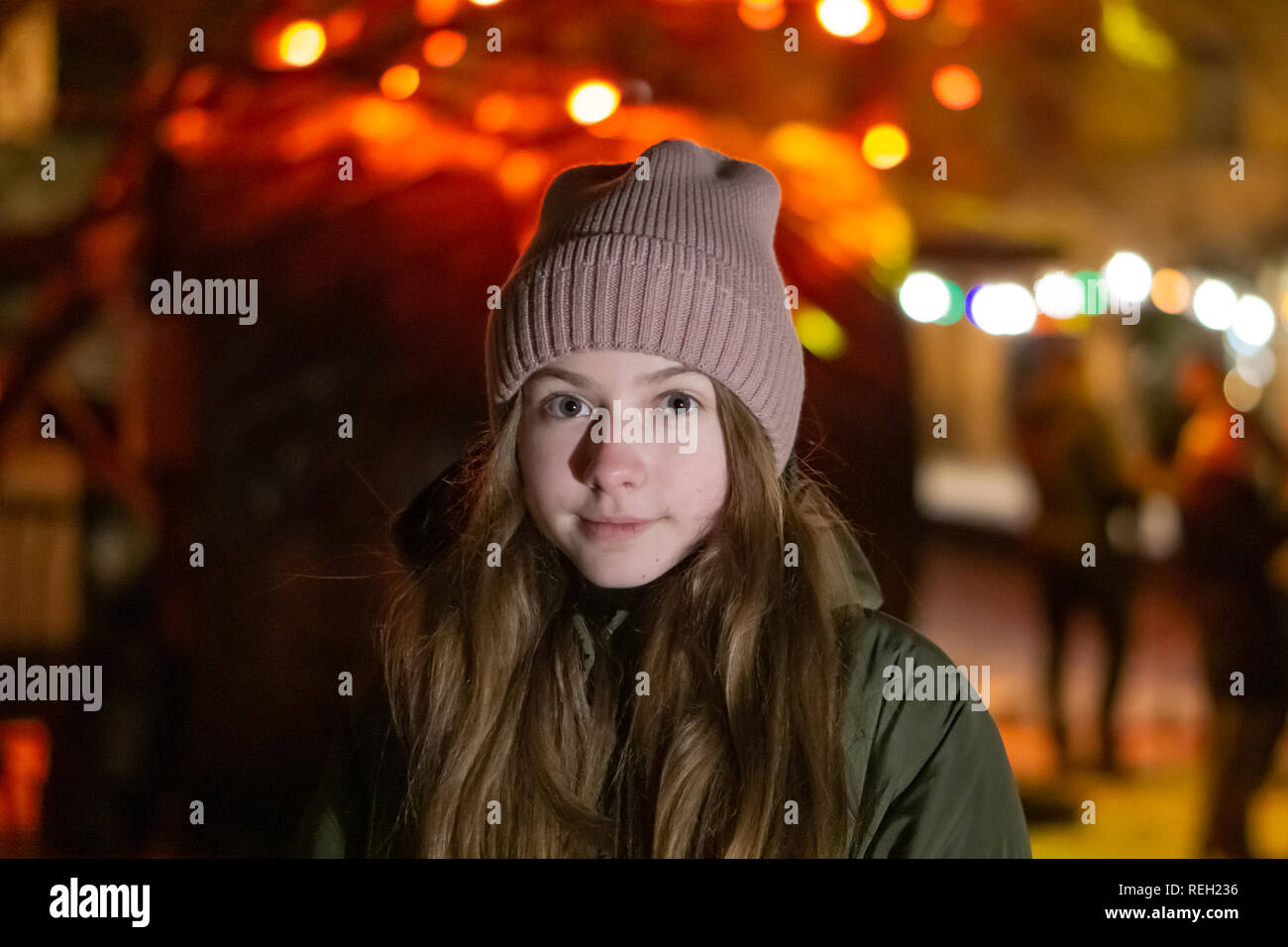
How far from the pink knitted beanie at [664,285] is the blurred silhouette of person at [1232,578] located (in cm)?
172

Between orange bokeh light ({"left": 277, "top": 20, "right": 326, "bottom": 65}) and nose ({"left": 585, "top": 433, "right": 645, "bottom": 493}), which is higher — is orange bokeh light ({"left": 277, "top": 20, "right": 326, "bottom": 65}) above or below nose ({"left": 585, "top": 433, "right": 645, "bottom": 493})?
above

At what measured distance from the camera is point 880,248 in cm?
225

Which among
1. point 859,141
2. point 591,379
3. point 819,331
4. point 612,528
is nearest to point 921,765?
point 612,528

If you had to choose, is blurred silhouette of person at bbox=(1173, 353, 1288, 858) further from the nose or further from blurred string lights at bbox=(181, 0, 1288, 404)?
the nose

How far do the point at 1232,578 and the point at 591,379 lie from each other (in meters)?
2.00

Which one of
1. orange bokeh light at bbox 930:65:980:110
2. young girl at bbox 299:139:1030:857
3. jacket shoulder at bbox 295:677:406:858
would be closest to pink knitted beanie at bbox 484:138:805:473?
young girl at bbox 299:139:1030:857

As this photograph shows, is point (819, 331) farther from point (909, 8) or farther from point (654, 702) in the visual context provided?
point (654, 702)

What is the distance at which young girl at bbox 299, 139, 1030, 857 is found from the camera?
2.98ft

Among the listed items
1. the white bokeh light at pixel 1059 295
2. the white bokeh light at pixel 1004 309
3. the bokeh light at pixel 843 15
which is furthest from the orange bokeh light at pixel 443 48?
the white bokeh light at pixel 1059 295

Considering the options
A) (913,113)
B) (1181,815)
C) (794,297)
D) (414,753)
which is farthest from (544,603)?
(1181,815)

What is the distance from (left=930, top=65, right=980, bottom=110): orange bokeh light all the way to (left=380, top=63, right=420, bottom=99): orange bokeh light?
46.9 inches

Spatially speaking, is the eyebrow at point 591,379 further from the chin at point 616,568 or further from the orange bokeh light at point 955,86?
the orange bokeh light at point 955,86

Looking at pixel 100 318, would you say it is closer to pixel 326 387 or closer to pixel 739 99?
pixel 326 387

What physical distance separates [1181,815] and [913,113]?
1774 mm
